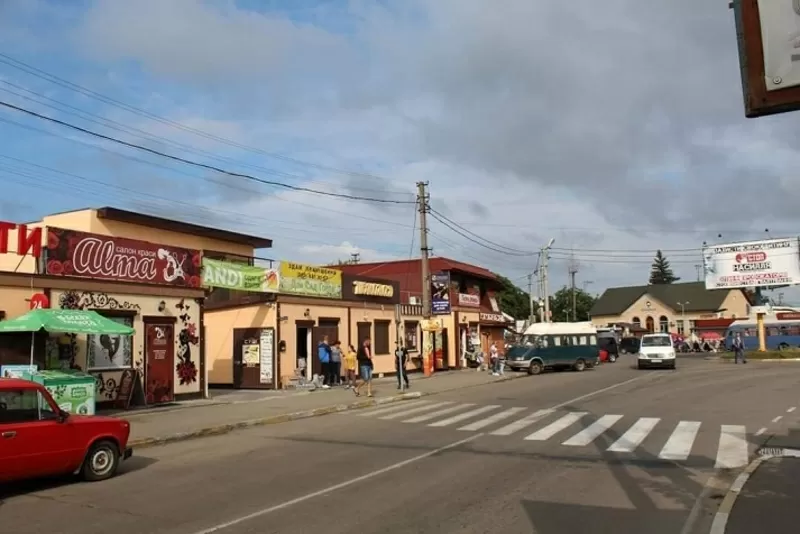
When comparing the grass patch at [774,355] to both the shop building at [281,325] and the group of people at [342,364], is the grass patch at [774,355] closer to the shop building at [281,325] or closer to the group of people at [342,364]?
the shop building at [281,325]

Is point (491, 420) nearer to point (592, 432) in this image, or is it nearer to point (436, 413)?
point (436, 413)

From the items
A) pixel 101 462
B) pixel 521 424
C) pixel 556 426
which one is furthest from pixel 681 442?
pixel 101 462

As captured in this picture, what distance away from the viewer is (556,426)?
1519cm

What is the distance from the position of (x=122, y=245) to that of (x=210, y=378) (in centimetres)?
1036

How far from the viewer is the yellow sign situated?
105ft

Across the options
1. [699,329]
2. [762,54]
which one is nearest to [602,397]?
[762,54]

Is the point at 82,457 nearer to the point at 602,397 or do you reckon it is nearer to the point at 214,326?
the point at 602,397

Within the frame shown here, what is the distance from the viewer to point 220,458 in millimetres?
12016

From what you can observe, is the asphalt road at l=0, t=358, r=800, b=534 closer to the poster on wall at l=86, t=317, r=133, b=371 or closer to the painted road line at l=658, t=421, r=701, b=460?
the painted road line at l=658, t=421, r=701, b=460

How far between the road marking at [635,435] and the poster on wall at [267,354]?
47.8 ft

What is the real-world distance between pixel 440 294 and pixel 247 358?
12654 millimetres

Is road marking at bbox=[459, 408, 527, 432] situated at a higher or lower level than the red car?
lower

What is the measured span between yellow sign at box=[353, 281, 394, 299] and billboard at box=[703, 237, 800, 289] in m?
33.1

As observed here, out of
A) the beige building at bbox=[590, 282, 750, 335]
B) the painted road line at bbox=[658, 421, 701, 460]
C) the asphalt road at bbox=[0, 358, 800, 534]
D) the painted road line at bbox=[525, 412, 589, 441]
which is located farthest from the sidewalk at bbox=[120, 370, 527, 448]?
the beige building at bbox=[590, 282, 750, 335]
